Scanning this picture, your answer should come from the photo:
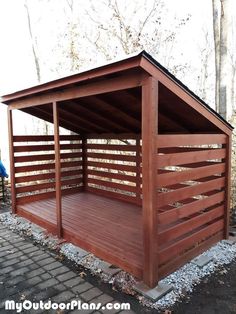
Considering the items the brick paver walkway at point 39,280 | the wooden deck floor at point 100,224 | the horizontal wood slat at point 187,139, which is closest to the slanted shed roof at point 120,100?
the horizontal wood slat at point 187,139

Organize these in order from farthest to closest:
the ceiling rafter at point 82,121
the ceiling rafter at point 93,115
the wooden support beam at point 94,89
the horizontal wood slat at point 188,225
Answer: the ceiling rafter at point 82,121 → the ceiling rafter at point 93,115 → the horizontal wood slat at point 188,225 → the wooden support beam at point 94,89

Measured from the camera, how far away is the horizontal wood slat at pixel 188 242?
2.76m

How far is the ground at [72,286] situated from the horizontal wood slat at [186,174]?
105 centimetres

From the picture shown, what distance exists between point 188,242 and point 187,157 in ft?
3.15

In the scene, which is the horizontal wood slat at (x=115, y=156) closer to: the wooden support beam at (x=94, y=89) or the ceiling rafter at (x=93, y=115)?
the ceiling rafter at (x=93, y=115)

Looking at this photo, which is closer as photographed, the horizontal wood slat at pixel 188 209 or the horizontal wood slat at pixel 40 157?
the horizontal wood slat at pixel 188 209

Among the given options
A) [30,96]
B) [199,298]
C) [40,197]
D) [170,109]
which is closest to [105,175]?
[40,197]

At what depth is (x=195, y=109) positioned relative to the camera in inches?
115

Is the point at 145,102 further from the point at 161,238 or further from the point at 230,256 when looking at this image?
the point at 230,256

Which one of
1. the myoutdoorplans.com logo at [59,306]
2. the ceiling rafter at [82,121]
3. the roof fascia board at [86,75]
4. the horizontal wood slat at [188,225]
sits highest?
the roof fascia board at [86,75]

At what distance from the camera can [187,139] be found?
2.97 metres

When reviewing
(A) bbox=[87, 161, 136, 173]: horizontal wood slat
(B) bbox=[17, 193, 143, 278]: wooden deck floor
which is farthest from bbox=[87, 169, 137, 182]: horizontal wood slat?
(B) bbox=[17, 193, 143, 278]: wooden deck floor

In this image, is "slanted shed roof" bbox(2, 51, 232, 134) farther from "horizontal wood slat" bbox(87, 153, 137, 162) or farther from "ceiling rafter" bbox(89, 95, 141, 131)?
"horizontal wood slat" bbox(87, 153, 137, 162)

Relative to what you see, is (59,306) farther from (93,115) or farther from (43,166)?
(43,166)
